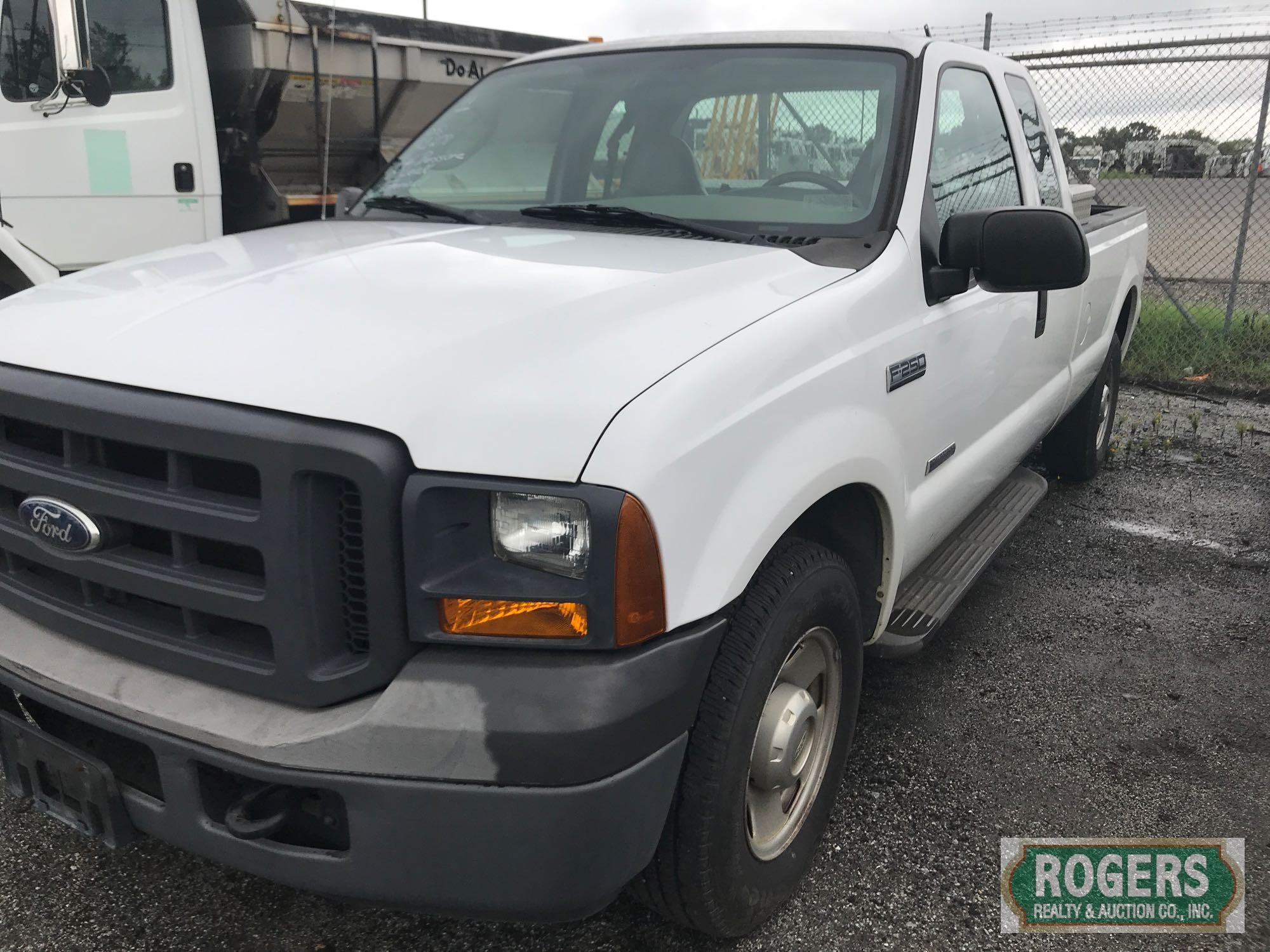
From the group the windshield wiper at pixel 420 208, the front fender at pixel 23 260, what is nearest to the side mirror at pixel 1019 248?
the windshield wiper at pixel 420 208

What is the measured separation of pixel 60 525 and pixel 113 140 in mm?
4793

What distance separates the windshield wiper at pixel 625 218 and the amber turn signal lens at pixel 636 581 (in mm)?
1190

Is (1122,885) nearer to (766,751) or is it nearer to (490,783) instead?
(766,751)

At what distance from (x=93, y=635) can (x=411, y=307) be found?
853 mm

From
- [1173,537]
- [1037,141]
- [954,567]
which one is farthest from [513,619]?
[1173,537]

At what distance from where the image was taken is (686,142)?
3.13 meters

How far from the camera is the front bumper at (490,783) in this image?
166cm

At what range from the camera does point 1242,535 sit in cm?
484

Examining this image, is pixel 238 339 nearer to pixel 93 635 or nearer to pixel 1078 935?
pixel 93 635

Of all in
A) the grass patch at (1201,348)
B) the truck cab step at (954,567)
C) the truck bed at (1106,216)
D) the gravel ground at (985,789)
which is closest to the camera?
the gravel ground at (985,789)

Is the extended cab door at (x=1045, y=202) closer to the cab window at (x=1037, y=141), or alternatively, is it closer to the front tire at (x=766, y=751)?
the cab window at (x=1037, y=141)

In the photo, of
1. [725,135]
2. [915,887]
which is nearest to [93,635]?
[915,887]

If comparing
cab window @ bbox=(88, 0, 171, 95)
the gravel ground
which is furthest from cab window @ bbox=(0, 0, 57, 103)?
the gravel ground

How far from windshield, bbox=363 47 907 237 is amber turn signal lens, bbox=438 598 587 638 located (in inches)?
54.5
